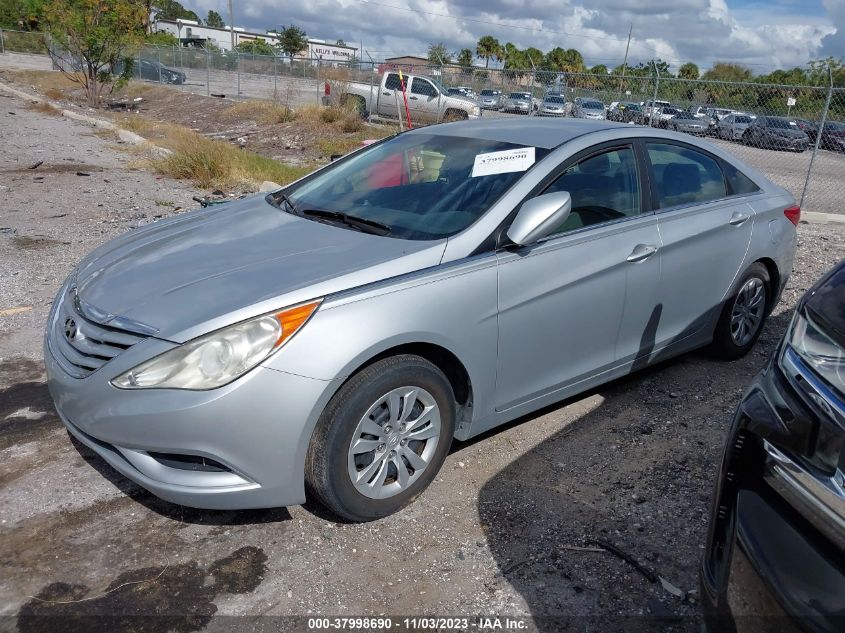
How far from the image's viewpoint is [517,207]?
339 centimetres

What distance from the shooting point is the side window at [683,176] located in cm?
421

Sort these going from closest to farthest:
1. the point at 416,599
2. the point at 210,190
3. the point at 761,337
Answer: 1. the point at 416,599
2. the point at 761,337
3. the point at 210,190

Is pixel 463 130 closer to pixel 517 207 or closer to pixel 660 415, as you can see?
pixel 517 207

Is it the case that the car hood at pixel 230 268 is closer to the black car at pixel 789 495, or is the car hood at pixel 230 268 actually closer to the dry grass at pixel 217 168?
the black car at pixel 789 495

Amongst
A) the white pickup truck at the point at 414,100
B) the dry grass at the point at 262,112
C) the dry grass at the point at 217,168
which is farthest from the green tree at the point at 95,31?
the dry grass at the point at 217,168

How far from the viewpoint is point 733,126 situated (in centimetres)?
1438

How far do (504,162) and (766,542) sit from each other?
2404 mm

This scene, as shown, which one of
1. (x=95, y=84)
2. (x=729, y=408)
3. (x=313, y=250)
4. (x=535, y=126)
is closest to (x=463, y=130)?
(x=535, y=126)

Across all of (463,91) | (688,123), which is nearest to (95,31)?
(463,91)

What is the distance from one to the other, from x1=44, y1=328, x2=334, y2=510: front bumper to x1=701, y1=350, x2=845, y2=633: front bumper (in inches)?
56.5

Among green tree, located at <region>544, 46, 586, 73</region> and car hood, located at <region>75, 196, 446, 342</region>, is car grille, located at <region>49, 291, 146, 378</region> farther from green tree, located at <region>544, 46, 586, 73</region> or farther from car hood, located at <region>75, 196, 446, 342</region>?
green tree, located at <region>544, 46, 586, 73</region>

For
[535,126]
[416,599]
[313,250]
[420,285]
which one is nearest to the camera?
[416,599]

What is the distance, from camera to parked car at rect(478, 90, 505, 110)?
2156 centimetres

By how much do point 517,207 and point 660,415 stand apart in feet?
5.61
